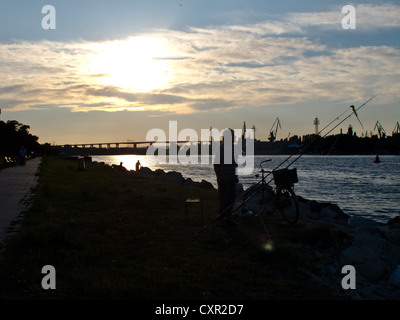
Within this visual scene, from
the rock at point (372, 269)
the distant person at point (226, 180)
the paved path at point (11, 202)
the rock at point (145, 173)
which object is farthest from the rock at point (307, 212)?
the rock at point (145, 173)

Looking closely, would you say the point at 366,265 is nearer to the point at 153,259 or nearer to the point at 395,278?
the point at 395,278

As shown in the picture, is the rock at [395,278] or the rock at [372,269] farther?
the rock at [372,269]

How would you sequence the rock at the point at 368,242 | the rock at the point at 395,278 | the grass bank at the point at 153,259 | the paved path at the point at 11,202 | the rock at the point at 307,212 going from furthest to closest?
the rock at the point at 307,212
the paved path at the point at 11,202
the rock at the point at 368,242
the rock at the point at 395,278
the grass bank at the point at 153,259

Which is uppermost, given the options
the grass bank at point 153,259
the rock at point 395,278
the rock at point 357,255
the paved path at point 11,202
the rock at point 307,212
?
the paved path at point 11,202

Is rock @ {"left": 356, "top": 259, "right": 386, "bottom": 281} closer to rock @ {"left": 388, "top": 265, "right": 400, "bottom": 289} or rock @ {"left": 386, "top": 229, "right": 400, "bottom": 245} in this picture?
rock @ {"left": 388, "top": 265, "right": 400, "bottom": 289}

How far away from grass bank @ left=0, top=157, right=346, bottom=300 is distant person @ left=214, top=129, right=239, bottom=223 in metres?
0.53

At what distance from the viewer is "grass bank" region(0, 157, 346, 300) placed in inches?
235

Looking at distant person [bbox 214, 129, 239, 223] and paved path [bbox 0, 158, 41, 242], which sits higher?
distant person [bbox 214, 129, 239, 223]

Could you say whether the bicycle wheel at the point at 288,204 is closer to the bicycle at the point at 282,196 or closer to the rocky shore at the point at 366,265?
the bicycle at the point at 282,196

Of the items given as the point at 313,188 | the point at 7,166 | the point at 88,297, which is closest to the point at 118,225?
the point at 88,297

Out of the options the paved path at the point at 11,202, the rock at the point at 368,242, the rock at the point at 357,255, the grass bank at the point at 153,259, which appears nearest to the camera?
the grass bank at the point at 153,259

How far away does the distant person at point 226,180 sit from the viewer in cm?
1090

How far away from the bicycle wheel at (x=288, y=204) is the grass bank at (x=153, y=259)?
26cm

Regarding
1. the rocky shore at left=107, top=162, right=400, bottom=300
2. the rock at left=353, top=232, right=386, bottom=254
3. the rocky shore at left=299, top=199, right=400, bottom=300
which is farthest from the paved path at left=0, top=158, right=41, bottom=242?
the rock at left=353, top=232, right=386, bottom=254
